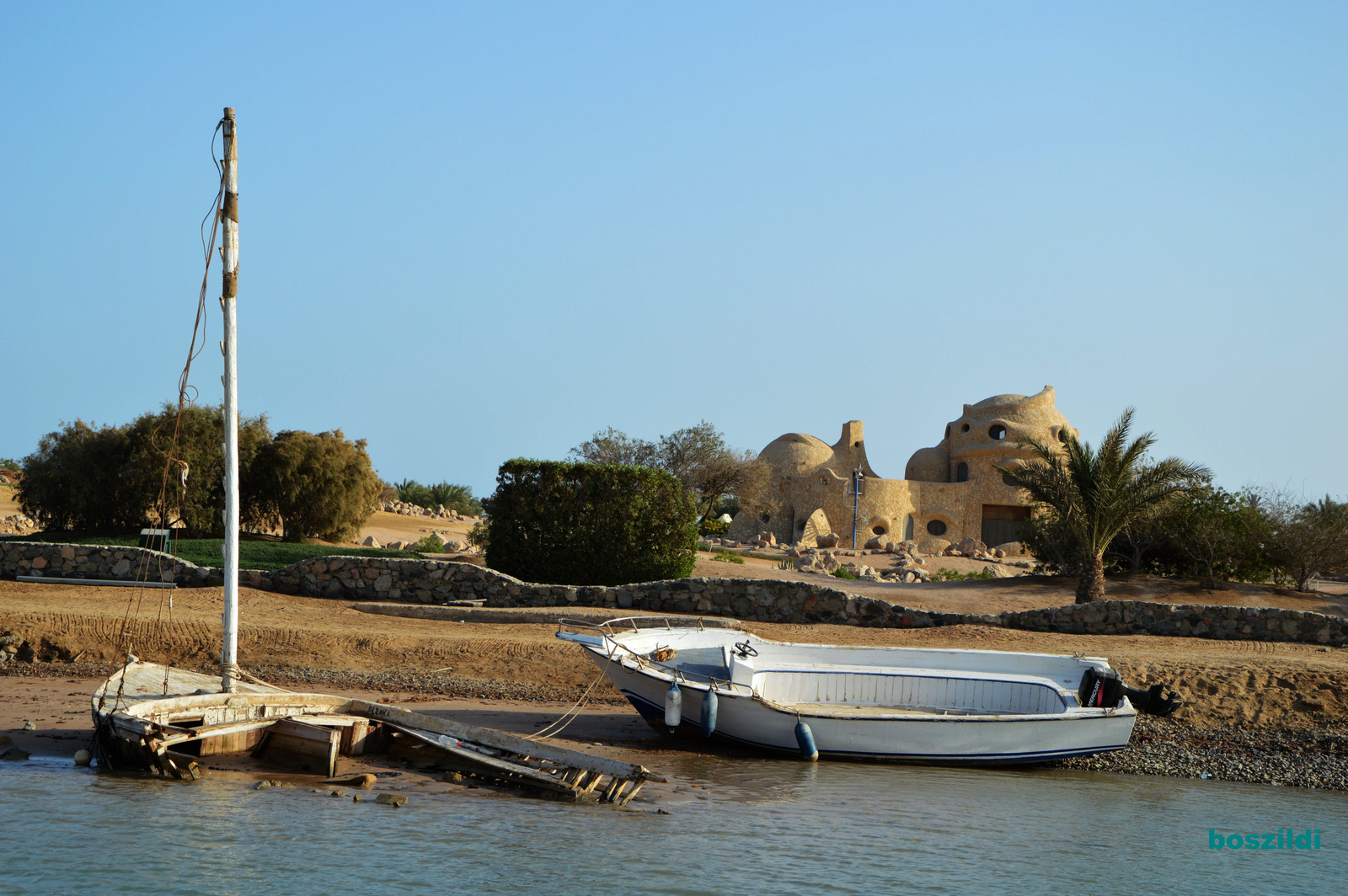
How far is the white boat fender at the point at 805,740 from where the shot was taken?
1091 centimetres

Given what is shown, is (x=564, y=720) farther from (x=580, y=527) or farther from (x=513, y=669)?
(x=580, y=527)

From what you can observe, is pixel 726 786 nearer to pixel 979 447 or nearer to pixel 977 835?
pixel 977 835

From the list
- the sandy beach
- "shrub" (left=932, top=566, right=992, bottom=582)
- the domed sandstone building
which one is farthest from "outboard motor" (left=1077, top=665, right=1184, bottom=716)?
the domed sandstone building

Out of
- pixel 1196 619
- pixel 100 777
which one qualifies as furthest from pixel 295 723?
pixel 1196 619

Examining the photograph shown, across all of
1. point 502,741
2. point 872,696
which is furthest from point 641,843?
point 872,696

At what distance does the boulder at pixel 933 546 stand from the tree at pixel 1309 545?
1787cm

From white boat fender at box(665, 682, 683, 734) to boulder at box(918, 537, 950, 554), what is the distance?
3253 cm

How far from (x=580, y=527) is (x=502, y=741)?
381 inches

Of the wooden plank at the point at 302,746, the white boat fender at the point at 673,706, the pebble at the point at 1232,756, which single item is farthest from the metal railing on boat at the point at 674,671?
the pebble at the point at 1232,756

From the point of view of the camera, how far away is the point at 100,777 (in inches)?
357

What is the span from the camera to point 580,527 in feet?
64.4

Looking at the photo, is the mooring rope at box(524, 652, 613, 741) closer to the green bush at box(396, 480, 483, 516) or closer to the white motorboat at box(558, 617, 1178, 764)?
the white motorboat at box(558, 617, 1178, 764)

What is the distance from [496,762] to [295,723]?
6.55ft

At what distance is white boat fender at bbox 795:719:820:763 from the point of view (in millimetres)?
10914
